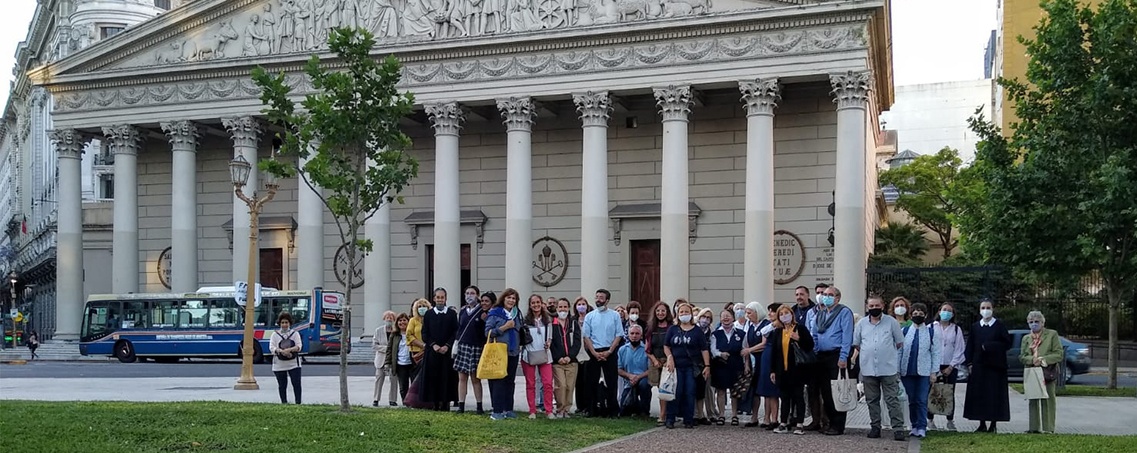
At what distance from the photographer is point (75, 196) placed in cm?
4516

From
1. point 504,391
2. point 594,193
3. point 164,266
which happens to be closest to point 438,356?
point 504,391

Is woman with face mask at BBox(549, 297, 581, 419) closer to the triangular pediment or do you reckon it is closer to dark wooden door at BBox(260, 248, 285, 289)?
the triangular pediment

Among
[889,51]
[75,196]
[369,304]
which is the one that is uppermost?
[889,51]

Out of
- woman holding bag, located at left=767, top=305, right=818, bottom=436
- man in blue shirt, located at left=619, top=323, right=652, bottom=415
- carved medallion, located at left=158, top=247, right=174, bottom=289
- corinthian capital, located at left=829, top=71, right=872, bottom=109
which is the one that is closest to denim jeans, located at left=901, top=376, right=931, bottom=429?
woman holding bag, located at left=767, top=305, right=818, bottom=436

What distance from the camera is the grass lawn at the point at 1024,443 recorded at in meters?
13.8

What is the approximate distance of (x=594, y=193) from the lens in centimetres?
3728

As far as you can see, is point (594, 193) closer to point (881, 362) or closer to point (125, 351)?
point (125, 351)

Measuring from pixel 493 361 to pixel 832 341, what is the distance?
16.0ft

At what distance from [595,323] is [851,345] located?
4.17 meters

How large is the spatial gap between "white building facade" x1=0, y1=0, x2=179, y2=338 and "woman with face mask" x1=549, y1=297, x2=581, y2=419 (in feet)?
122

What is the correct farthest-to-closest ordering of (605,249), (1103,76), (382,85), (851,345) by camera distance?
1. (605,249)
2. (1103,76)
3. (382,85)
4. (851,345)

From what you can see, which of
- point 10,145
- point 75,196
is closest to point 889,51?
point 75,196

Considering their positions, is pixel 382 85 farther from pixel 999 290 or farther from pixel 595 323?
pixel 999 290

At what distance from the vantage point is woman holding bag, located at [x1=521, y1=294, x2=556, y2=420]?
696 inches
